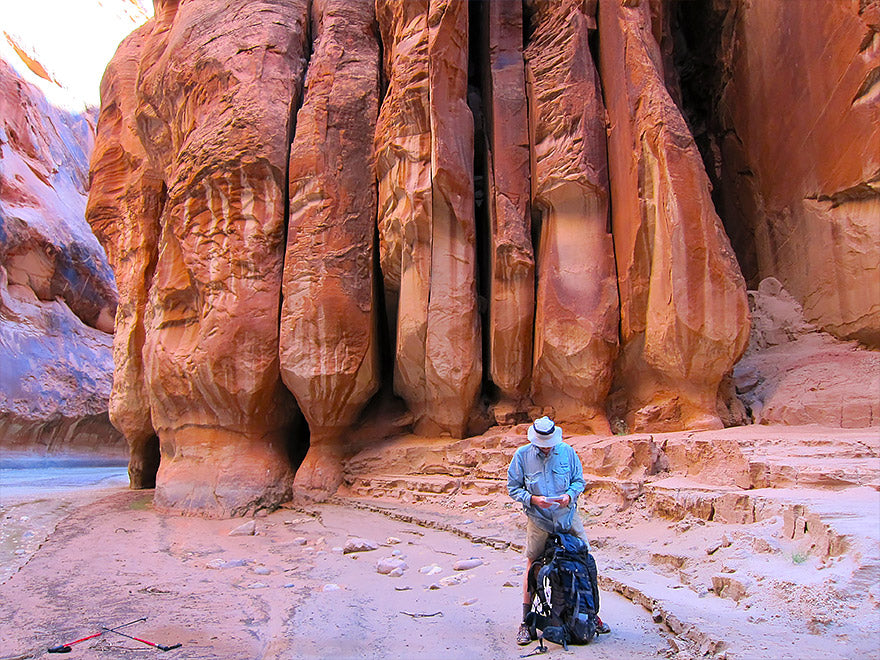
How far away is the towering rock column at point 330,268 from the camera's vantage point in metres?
10.5

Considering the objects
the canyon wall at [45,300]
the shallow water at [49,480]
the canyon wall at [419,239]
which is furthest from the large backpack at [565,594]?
the canyon wall at [45,300]

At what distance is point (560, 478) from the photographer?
11.0 feet

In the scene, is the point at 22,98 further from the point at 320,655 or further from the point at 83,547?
the point at 320,655

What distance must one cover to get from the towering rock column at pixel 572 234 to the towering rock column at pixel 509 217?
0.22 metres

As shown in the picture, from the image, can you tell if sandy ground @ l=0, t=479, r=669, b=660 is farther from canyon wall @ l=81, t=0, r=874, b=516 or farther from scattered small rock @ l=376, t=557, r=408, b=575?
canyon wall @ l=81, t=0, r=874, b=516

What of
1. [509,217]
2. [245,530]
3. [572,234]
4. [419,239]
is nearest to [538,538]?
[245,530]

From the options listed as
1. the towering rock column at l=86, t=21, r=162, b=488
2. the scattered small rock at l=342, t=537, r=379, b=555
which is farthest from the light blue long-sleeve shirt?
the towering rock column at l=86, t=21, r=162, b=488

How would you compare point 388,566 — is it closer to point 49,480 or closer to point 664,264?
point 664,264

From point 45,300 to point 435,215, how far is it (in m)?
24.6

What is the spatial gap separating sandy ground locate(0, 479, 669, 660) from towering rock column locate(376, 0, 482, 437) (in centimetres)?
248

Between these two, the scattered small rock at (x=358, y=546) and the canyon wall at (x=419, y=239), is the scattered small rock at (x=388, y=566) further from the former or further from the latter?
the canyon wall at (x=419, y=239)

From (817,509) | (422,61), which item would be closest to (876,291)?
(817,509)

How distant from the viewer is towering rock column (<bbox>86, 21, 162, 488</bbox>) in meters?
14.6

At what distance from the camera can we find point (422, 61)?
9.90 metres
